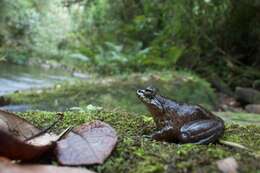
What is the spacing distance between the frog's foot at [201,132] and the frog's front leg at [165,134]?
1.8 inches

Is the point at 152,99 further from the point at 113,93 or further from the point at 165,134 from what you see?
the point at 113,93

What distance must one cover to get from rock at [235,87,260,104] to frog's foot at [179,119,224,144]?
7131 millimetres

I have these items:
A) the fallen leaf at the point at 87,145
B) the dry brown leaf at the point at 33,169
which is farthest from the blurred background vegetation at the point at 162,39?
the dry brown leaf at the point at 33,169

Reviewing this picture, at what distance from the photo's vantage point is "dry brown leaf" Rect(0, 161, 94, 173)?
1553 mm

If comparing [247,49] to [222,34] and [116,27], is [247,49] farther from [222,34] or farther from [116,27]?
[116,27]

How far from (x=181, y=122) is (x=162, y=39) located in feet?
33.2

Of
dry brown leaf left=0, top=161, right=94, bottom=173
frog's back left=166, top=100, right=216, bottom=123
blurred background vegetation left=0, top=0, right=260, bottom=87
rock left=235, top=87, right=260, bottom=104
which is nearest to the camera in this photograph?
dry brown leaf left=0, top=161, right=94, bottom=173

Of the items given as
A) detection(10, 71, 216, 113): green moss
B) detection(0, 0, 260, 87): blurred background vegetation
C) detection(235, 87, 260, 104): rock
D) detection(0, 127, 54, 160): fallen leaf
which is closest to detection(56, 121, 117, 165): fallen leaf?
detection(0, 127, 54, 160): fallen leaf

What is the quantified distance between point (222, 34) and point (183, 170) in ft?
31.4

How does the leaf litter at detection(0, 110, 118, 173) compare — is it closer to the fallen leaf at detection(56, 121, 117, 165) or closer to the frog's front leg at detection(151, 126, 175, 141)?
the fallen leaf at detection(56, 121, 117, 165)

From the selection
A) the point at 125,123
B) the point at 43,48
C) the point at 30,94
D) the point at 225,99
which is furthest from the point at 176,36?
the point at 125,123

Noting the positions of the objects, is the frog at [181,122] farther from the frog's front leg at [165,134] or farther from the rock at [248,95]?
the rock at [248,95]

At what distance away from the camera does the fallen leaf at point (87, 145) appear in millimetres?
1695

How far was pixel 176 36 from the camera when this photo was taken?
38.2ft
